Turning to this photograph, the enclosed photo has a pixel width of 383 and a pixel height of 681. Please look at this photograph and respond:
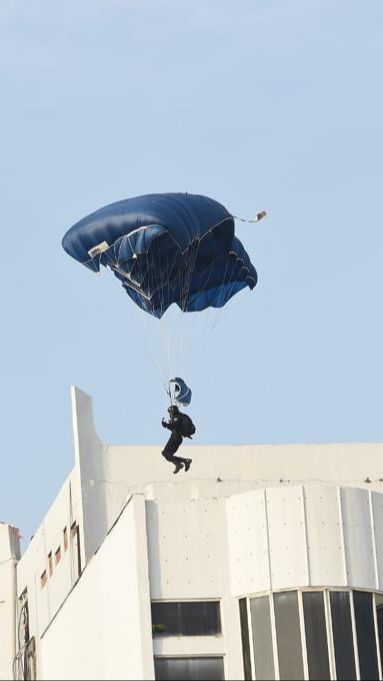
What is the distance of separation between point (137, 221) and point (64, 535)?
12444 millimetres

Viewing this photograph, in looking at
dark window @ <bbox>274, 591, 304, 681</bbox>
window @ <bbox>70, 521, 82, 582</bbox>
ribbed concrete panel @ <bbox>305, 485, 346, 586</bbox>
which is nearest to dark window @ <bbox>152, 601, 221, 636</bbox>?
dark window @ <bbox>274, 591, 304, 681</bbox>

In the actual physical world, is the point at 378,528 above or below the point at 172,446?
below

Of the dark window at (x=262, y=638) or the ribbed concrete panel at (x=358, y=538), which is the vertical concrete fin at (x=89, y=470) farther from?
the ribbed concrete panel at (x=358, y=538)

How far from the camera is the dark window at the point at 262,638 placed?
45750 millimetres

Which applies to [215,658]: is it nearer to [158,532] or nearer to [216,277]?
[158,532]

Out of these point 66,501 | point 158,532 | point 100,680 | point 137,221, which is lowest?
point 100,680

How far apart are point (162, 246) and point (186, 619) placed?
1246 cm

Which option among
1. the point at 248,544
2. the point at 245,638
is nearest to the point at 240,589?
the point at 248,544

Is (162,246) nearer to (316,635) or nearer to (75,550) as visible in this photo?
(75,550)

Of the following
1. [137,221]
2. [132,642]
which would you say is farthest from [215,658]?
[137,221]

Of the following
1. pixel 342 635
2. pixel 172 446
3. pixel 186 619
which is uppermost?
pixel 172 446

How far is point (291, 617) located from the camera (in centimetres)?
4612

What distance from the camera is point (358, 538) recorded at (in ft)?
155

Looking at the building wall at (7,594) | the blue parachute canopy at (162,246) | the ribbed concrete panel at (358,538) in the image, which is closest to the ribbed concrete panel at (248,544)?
the ribbed concrete panel at (358,538)
